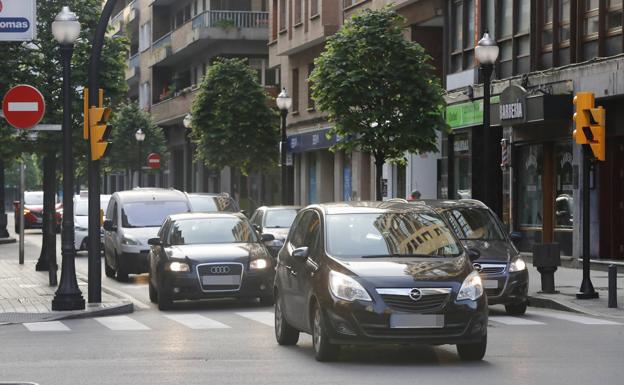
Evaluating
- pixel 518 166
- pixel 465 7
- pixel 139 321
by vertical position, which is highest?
pixel 465 7

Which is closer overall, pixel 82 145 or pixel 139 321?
pixel 139 321

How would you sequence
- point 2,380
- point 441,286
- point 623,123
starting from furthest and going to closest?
point 623,123
point 441,286
point 2,380

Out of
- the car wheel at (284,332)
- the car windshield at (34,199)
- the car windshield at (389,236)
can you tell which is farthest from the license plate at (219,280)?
the car windshield at (34,199)

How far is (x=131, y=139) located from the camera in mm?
70688

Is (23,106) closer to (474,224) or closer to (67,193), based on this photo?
(67,193)

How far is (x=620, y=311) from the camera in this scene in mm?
19469

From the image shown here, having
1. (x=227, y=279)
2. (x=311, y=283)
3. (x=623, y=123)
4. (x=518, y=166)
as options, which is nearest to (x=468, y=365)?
(x=311, y=283)

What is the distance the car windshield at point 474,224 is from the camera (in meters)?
20.1

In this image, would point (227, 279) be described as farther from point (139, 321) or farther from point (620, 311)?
point (620, 311)

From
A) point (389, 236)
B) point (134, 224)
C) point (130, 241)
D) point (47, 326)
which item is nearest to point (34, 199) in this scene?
point (134, 224)

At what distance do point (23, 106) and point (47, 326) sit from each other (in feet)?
14.6

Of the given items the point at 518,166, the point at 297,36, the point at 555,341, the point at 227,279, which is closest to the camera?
the point at 555,341

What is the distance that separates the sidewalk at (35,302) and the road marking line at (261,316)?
69.2 inches

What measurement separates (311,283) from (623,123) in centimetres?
1673
